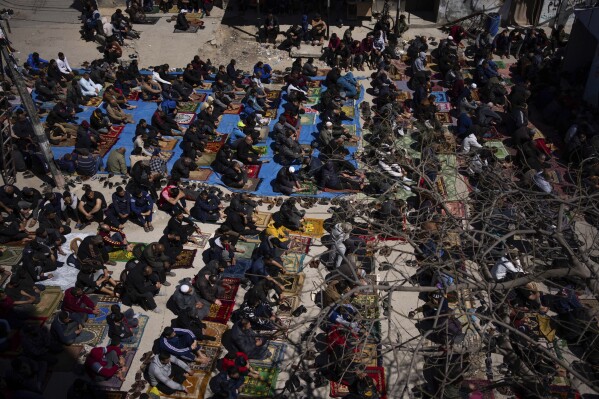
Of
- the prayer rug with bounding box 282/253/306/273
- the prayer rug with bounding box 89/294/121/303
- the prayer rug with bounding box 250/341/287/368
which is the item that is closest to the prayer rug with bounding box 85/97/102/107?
the prayer rug with bounding box 89/294/121/303

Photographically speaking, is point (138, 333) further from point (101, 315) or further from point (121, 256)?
point (121, 256)

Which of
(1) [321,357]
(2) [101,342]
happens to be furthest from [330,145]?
(2) [101,342]

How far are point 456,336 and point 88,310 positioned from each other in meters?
7.67

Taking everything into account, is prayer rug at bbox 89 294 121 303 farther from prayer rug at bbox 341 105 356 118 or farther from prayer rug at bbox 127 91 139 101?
prayer rug at bbox 341 105 356 118

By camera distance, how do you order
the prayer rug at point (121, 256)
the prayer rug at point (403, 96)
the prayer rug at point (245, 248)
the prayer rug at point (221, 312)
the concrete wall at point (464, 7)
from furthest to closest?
the concrete wall at point (464, 7) → the prayer rug at point (403, 96) → the prayer rug at point (245, 248) → the prayer rug at point (121, 256) → the prayer rug at point (221, 312)

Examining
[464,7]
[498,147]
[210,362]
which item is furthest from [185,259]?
[464,7]

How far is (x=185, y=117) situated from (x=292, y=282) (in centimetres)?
847

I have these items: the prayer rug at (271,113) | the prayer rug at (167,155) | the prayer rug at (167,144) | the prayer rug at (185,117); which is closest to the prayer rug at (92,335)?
the prayer rug at (167,155)

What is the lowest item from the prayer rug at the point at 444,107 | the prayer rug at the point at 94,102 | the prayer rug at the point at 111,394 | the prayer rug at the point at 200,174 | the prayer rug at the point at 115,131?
the prayer rug at the point at 111,394

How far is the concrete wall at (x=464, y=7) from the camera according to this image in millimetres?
25500

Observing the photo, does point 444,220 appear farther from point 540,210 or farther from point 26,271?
point 26,271

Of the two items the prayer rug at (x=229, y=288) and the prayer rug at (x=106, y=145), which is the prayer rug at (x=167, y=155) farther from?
the prayer rug at (x=229, y=288)

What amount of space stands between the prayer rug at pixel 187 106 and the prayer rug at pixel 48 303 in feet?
27.7

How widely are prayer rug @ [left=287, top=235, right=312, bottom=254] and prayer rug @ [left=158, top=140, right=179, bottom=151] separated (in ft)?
18.3
